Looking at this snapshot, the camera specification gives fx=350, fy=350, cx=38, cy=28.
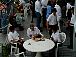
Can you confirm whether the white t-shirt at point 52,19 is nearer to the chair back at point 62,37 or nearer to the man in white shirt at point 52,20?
the man in white shirt at point 52,20

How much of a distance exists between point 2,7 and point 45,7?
208 centimetres

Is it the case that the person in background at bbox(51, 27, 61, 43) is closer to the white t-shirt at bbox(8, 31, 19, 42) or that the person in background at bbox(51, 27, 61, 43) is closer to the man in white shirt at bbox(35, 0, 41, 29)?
the white t-shirt at bbox(8, 31, 19, 42)

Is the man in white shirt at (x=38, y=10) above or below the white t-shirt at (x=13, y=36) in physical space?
above

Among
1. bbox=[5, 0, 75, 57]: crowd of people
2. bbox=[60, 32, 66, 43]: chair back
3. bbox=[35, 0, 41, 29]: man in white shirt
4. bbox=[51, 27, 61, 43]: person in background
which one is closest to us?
bbox=[51, 27, 61, 43]: person in background

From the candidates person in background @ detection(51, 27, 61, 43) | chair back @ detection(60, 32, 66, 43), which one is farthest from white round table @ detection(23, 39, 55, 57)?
chair back @ detection(60, 32, 66, 43)

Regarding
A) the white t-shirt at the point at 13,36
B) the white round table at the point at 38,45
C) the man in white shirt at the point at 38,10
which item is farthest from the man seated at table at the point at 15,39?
the man in white shirt at the point at 38,10

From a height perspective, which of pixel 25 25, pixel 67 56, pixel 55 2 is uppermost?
pixel 55 2

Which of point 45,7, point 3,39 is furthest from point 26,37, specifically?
point 45,7

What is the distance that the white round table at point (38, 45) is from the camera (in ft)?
42.8

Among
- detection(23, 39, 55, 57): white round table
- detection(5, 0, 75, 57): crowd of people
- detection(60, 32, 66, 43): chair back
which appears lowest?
detection(23, 39, 55, 57): white round table

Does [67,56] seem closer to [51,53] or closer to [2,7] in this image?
[51,53]

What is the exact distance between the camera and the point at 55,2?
632 inches

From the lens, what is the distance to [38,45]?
13.3m

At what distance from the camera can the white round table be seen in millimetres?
13060
